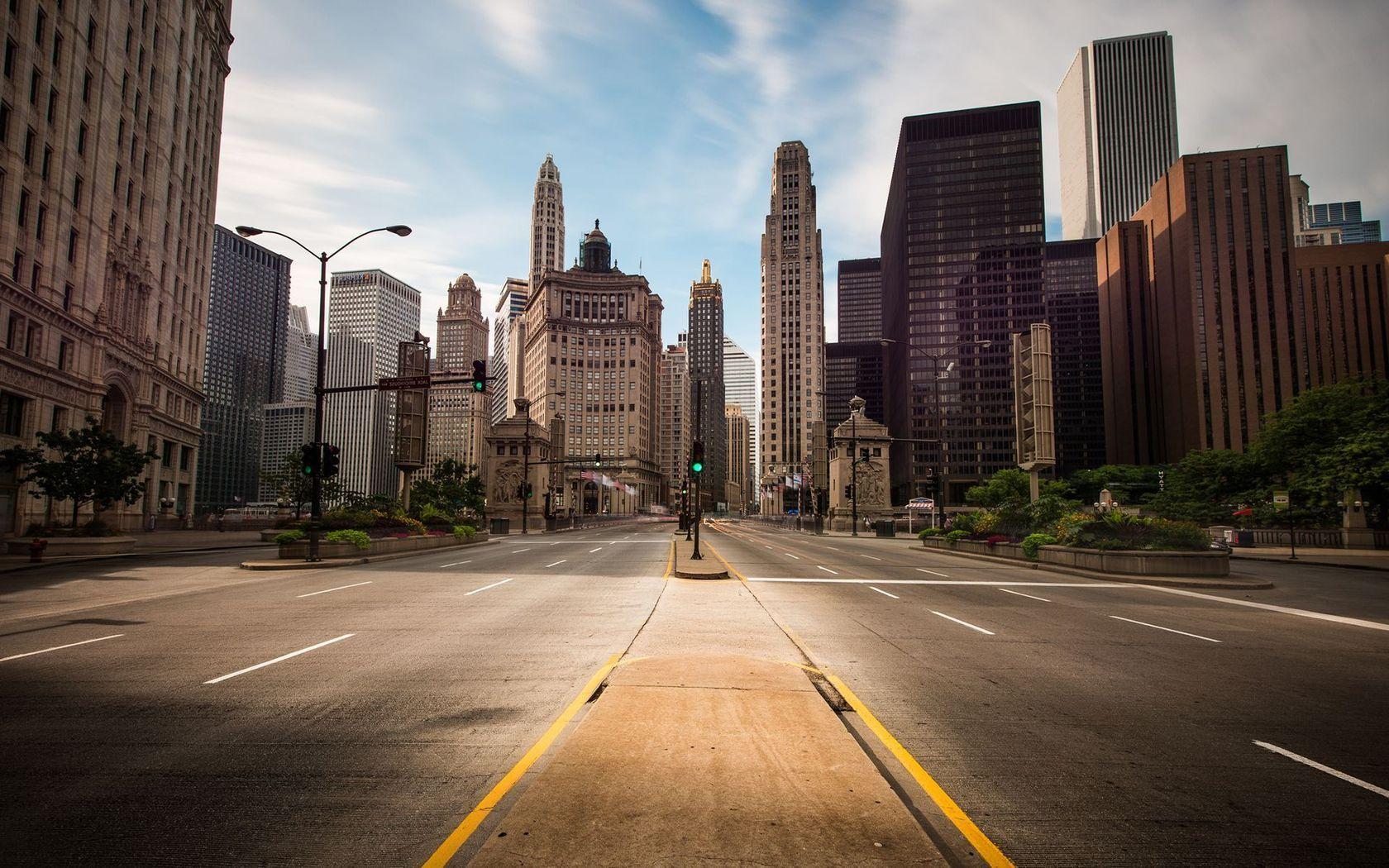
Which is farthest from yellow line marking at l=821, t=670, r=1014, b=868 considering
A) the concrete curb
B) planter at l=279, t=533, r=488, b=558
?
planter at l=279, t=533, r=488, b=558

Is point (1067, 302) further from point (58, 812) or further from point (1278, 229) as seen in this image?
point (58, 812)

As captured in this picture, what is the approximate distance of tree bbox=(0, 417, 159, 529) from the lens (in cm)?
3059

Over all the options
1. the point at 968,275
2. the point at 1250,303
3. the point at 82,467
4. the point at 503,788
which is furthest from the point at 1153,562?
the point at 968,275

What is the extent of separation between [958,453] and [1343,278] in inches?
2753

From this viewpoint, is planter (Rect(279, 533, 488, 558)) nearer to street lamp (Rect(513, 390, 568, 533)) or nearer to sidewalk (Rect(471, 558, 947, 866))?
street lamp (Rect(513, 390, 568, 533))

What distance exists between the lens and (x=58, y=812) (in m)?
4.09

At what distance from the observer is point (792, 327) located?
582 feet

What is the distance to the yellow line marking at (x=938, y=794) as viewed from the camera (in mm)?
3590

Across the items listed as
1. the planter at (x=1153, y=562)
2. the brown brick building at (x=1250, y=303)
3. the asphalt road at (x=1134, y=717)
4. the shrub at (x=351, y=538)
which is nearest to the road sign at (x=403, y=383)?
the shrub at (x=351, y=538)

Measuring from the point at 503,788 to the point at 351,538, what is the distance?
25155mm

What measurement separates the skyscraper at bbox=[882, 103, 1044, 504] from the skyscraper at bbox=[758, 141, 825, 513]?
3054 cm

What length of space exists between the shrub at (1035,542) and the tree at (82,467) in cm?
4040

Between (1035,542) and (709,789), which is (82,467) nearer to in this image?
(709,789)

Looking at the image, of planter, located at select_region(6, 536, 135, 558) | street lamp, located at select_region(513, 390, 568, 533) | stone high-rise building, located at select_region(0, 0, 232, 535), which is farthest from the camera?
street lamp, located at select_region(513, 390, 568, 533)
